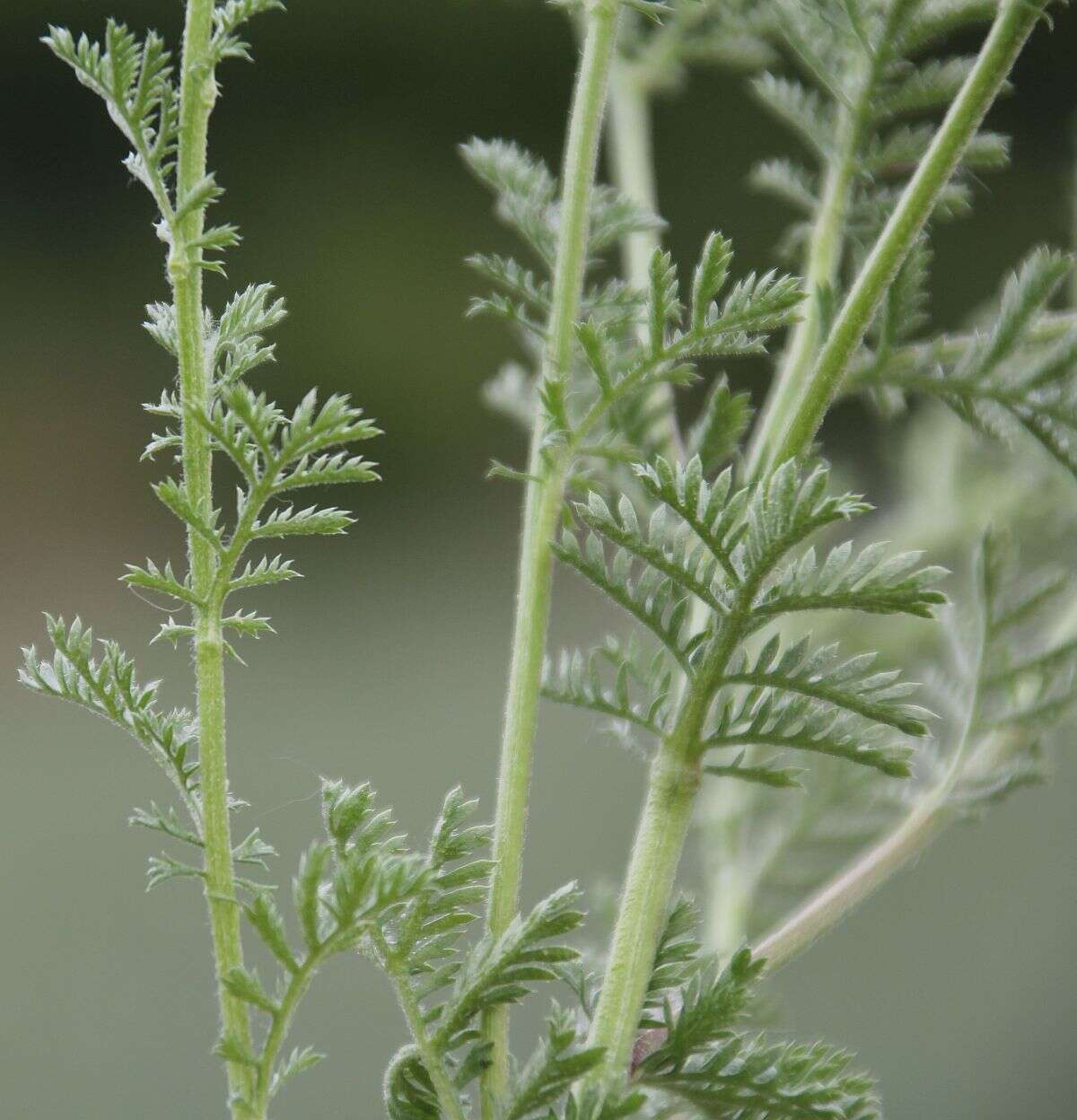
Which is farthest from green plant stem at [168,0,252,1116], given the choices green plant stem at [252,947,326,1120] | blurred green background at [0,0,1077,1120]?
blurred green background at [0,0,1077,1120]

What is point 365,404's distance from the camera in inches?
50.6

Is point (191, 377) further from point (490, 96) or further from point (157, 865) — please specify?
point (490, 96)

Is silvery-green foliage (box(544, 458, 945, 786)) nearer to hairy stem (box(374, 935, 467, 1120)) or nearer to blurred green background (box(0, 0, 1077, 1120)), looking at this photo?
hairy stem (box(374, 935, 467, 1120))

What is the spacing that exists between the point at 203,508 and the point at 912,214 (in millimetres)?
129

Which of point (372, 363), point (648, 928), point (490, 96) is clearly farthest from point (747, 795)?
point (490, 96)

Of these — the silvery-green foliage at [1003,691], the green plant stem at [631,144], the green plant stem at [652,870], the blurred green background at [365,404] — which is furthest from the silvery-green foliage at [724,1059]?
the blurred green background at [365,404]

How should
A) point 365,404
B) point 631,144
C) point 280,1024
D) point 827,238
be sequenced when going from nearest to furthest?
Answer: 1. point 280,1024
2. point 827,238
3. point 631,144
4. point 365,404

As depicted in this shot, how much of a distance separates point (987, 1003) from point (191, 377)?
3.10 feet

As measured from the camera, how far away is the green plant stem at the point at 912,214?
0.23 meters

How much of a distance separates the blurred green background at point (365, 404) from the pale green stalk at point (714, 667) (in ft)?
2.69

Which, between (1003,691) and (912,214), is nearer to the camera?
(912,214)

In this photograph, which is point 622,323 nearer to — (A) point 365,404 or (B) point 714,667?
(B) point 714,667

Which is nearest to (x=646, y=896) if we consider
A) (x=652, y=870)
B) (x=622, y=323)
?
(x=652, y=870)

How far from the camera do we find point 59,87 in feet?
4.36
